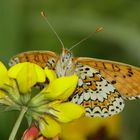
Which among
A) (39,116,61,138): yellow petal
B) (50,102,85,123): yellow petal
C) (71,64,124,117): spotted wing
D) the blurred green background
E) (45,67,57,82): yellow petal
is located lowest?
(39,116,61,138): yellow petal

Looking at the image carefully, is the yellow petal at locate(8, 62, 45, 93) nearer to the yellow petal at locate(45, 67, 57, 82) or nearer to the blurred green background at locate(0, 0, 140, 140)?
the yellow petal at locate(45, 67, 57, 82)

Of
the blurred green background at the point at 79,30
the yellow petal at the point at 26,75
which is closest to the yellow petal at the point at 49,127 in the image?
the yellow petal at the point at 26,75

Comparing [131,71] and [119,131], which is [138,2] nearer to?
[119,131]

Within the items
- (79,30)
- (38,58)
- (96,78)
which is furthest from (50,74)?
(79,30)

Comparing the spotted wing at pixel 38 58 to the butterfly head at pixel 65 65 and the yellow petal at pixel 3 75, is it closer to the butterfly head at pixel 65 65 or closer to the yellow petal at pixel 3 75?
the butterfly head at pixel 65 65

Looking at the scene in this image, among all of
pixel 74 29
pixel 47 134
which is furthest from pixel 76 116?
pixel 74 29

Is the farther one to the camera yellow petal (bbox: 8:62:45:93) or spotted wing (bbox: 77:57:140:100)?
spotted wing (bbox: 77:57:140:100)

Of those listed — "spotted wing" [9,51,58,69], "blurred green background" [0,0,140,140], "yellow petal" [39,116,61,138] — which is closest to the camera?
"yellow petal" [39,116,61,138]

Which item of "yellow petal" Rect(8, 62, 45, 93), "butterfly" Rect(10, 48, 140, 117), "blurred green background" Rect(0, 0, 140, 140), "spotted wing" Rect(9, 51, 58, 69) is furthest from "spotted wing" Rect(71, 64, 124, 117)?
"blurred green background" Rect(0, 0, 140, 140)
